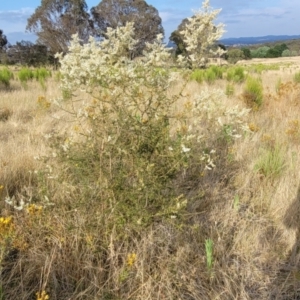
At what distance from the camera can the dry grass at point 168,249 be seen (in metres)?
1.43

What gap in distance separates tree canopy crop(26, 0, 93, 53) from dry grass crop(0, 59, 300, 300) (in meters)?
24.3

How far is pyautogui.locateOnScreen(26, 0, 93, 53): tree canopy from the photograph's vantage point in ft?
79.9

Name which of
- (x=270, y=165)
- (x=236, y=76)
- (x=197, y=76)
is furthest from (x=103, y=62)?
(x=236, y=76)

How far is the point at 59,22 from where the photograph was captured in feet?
80.8

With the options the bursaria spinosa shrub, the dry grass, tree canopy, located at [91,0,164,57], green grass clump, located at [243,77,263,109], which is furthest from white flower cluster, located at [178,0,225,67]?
tree canopy, located at [91,0,164,57]

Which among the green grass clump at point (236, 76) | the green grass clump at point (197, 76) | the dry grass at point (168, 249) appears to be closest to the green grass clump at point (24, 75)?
the green grass clump at point (197, 76)

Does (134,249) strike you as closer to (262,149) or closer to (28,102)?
(262,149)

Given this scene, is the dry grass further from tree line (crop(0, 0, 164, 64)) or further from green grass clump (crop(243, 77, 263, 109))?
tree line (crop(0, 0, 164, 64))

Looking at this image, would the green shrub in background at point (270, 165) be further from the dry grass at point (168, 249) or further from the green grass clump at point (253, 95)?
the green grass clump at point (253, 95)

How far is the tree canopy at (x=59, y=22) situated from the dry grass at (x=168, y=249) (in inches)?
958

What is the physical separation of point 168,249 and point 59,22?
2620 cm

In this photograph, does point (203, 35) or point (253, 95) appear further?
point (253, 95)

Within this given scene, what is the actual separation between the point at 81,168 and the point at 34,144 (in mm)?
1541

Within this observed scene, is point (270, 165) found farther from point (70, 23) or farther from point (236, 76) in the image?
point (70, 23)
